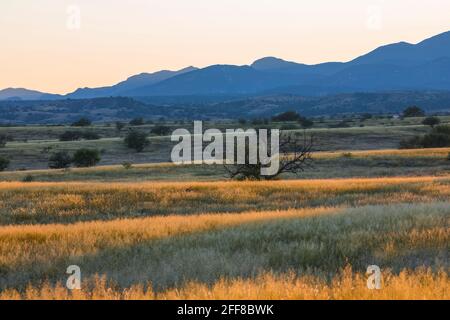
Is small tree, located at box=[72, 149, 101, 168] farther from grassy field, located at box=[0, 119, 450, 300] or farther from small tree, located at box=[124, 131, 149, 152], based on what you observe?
grassy field, located at box=[0, 119, 450, 300]

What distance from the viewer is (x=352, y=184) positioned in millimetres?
22906

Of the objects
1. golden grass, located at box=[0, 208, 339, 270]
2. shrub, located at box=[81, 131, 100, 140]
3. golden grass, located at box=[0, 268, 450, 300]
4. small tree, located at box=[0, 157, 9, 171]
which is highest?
golden grass, located at box=[0, 268, 450, 300]

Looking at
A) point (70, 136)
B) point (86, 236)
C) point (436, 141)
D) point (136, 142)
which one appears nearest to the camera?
point (86, 236)

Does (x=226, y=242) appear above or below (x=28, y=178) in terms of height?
above

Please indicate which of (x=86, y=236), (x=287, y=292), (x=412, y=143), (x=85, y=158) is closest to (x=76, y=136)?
(x=85, y=158)

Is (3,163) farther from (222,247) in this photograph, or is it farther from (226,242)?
(222,247)

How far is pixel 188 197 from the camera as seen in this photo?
2081 centimetres

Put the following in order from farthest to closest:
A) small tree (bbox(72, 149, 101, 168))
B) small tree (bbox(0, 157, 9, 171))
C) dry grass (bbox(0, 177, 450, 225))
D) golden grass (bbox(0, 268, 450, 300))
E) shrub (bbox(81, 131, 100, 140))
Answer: shrub (bbox(81, 131, 100, 140))
small tree (bbox(72, 149, 101, 168))
small tree (bbox(0, 157, 9, 171))
dry grass (bbox(0, 177, 450, 225))
golden grass (bbox(0, 268, 450, 300))

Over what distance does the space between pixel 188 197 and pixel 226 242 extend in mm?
10309

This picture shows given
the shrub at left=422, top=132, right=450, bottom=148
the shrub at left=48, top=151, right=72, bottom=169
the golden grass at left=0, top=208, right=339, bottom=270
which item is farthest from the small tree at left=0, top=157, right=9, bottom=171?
the shrub at left=422, top=132, right=450, bottom=148

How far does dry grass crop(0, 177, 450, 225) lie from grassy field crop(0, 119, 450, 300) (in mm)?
44

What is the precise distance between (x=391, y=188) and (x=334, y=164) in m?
18.5

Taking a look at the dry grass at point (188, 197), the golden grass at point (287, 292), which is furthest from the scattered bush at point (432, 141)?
the golden grass at point (287, 292)

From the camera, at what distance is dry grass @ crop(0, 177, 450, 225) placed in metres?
18.1
